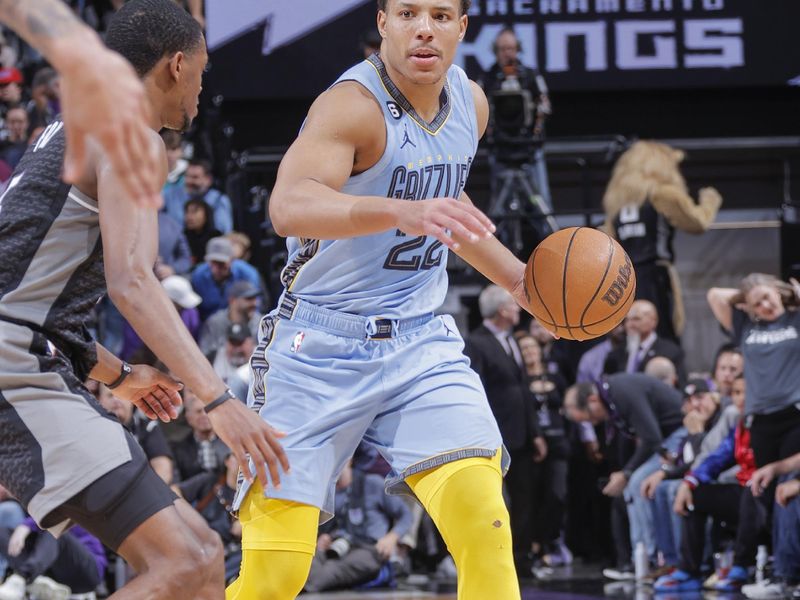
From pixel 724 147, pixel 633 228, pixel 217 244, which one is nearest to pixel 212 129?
pixel 217 244

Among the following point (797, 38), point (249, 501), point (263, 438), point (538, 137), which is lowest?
point (249, 501)

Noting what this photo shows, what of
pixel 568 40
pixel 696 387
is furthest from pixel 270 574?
pixel 568 40

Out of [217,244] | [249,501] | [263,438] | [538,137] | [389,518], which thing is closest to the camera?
[263,438]

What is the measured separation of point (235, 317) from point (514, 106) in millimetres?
3029

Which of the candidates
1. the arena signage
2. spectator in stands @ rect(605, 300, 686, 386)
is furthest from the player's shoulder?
the arena signage

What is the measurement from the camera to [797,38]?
12641mm

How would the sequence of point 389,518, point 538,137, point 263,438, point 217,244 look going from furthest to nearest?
point 538,137 → point 217,244 → point 389,518 → point 263,438

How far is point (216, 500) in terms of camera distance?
867 centimetres

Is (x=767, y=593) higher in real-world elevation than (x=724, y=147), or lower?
lower

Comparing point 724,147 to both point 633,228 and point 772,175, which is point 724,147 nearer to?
point 772,175

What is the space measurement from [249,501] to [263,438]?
76 cm

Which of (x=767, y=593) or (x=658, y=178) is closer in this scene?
(x=767, y=593)

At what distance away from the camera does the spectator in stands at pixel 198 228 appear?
11.0 m

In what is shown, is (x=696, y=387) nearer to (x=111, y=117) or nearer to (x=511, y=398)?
(x=511, y=398)
